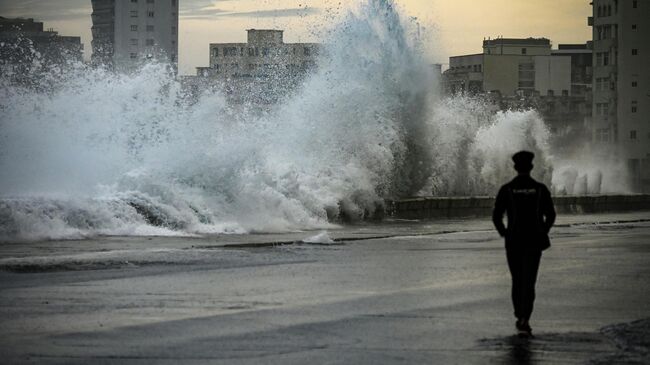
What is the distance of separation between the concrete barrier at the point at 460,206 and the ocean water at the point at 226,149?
0.69 m

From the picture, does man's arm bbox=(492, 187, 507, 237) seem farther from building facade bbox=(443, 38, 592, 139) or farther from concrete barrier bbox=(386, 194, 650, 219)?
building facade bbox=(443, 38, 592, 139)

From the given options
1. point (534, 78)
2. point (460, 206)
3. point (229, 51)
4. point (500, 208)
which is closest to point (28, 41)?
point (229, 51)

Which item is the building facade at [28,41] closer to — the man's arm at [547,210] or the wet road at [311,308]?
the wet road at [311,308]

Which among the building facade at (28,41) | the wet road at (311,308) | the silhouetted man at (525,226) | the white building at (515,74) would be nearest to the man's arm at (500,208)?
the silhouetted man at (525,226)

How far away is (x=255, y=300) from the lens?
14.8 meters

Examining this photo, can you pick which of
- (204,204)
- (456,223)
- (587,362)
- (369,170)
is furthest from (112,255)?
(369,170)

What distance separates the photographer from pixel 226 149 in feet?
108

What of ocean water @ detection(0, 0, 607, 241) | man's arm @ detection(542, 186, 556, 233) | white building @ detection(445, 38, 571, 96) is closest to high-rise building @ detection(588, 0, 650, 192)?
white building @ detection(445, 38, 571, 96)

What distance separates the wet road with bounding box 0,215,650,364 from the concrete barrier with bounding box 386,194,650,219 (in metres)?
14.5

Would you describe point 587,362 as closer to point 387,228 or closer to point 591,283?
point 591,283

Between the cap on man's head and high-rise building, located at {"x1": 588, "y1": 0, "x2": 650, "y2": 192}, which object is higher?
high-rise building, located at {"x1": 588, "y1": 0, "x2": 650, "y2": 192}

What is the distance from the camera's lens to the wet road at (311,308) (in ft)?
36.6

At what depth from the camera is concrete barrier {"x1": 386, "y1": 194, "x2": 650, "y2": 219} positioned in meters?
37.3

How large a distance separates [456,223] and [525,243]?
70.9 ft
